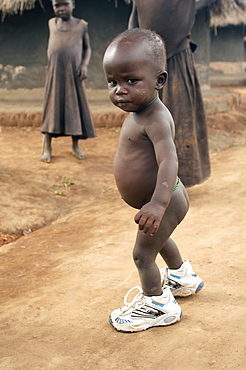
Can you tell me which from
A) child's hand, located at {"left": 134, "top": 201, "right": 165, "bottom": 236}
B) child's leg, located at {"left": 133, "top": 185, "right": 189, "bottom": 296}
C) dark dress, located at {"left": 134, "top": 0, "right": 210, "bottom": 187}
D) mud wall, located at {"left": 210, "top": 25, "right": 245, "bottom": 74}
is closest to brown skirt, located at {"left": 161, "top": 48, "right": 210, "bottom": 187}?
dark dress, located at {"left": 134, "top": 0, "right": 210, "bottom": 187}

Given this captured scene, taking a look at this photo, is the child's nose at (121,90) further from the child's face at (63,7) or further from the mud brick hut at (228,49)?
the mud brick hut at (228,49)

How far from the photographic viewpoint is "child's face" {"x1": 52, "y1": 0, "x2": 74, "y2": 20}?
576 centimetres

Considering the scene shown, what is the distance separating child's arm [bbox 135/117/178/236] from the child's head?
156mm

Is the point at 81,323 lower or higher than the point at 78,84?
lower

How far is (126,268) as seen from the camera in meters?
3.06

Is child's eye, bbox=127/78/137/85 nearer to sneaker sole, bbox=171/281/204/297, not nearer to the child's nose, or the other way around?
the child's nose

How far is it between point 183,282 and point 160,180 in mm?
704

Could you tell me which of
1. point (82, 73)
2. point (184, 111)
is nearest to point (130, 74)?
point (184, 111)

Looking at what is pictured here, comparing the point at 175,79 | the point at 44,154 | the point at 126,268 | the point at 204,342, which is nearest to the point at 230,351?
the point at 204,342

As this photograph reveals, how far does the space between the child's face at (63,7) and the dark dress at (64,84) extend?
0.58 feet

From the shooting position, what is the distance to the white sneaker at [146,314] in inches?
87.6

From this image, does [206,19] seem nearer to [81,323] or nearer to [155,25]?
[155,25]

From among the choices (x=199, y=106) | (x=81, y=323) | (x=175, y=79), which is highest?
(x=175, y=79)

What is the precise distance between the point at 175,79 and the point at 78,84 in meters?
1.92
